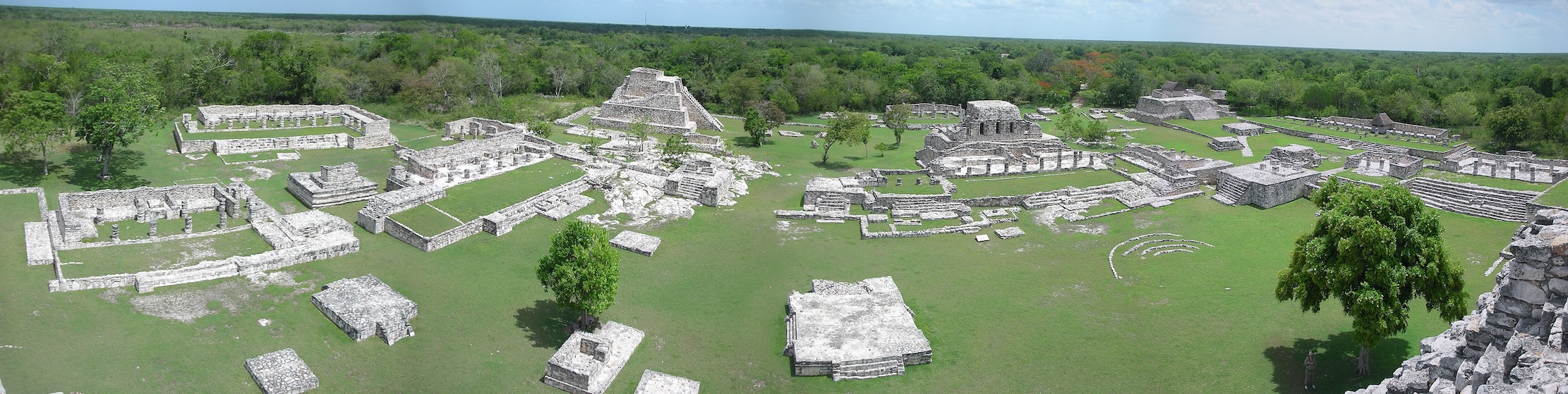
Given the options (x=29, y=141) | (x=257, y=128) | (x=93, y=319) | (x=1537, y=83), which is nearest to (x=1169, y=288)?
(x=93, y=319)

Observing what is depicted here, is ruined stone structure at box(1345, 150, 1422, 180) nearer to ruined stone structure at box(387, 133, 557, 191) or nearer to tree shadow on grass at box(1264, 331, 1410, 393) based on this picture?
tree shadow on grass at box(1264, 331, 1410, 393)

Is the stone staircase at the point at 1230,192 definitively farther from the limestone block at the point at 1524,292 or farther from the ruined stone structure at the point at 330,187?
the ruined stone structure at the point at 330,187

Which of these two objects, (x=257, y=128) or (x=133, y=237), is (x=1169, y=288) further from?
(x=257, y=128)

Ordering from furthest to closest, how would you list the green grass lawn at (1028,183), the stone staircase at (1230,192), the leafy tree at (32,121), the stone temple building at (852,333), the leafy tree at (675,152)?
1. the leafy tree at (675,152)
2. the green grass lawn at (1028,183)
3. the stone staircase at (1230,192)
4. the leafy tree at (32,121)
5. the stone temple building at (852,333)

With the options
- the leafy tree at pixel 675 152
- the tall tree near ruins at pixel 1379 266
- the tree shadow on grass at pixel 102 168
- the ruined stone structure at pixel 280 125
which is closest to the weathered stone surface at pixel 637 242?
the leafy tree at pixel 675 152

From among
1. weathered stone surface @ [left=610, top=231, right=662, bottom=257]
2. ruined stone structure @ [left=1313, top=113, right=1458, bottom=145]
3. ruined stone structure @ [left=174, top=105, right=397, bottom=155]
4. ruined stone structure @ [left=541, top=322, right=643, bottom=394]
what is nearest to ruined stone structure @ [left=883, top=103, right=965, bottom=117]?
ruined stone structure @ [left=1313, top=113, right=1458, bottom=145]
